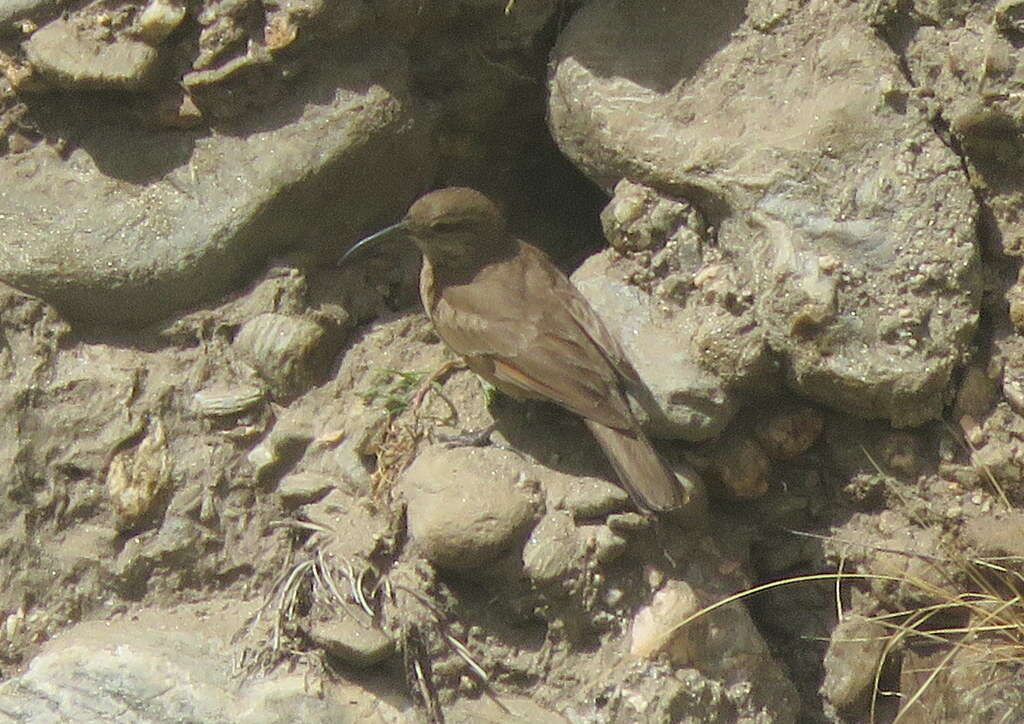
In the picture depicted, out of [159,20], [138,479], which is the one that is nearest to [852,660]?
[138,479]

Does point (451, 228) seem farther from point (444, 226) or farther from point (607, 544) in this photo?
point (607, 544)

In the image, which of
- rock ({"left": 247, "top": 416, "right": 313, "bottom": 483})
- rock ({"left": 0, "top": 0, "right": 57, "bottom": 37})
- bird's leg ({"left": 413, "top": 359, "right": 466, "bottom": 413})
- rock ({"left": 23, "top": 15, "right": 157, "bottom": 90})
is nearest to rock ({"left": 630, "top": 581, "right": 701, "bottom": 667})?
bird's leg ({"left": 413, "top": 359, "right": 466, "bottom": 413})

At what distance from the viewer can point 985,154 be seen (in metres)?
5.20

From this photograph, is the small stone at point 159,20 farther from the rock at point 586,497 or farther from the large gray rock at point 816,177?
the rock at point 586,497

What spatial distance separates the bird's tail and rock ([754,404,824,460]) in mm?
539

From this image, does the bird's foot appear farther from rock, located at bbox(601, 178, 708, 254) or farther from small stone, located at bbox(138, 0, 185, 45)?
small stone, located at bbox(138, 0, 185, 45)

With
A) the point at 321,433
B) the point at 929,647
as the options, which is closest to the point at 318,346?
the point at 321,433

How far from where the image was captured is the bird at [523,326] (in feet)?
16.3

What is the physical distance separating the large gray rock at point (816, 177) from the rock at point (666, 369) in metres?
0.30

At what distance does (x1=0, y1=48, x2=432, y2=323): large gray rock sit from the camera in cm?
534

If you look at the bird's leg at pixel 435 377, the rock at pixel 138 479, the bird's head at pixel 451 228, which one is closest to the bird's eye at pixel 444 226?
the bird's head at pixel 451 228

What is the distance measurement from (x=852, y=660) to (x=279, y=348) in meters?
2.46

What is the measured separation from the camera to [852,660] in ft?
17.1

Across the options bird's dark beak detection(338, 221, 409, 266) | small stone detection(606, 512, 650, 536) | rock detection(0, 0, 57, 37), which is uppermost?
rock detection(0, 0, 57, 37)
